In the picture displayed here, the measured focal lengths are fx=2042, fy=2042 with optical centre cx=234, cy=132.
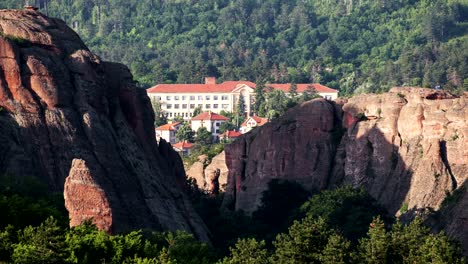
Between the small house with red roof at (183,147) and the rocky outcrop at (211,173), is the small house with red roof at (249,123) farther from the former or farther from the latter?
the rocky outcrop at (211,173)

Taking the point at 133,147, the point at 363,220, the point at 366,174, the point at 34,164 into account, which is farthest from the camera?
the point at 366,174

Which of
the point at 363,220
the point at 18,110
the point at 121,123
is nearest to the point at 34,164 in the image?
the point at 18,110

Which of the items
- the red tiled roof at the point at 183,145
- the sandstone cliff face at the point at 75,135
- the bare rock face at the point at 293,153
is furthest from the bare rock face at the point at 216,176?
the red tiled roof at the point at 183,145

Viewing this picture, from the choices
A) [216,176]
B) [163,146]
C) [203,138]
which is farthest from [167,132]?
[163,146]

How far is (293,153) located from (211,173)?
944 centimetres

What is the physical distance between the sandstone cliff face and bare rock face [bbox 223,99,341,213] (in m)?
15.8

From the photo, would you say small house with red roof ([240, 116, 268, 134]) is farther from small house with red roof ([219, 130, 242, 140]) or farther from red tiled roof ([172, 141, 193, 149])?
red tiled roof ([172, 141, 193, 149])

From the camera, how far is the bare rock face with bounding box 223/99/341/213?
104875 millimetres

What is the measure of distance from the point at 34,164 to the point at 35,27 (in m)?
8.62

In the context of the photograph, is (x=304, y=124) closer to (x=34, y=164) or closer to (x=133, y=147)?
(x=133, y=147)

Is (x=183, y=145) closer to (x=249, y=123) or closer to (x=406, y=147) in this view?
(x=249, y=123)

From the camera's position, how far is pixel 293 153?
105312 millimetres

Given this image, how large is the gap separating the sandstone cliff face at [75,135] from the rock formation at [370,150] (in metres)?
14.2

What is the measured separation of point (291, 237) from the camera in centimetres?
7494
